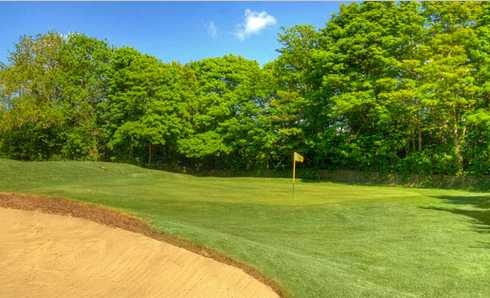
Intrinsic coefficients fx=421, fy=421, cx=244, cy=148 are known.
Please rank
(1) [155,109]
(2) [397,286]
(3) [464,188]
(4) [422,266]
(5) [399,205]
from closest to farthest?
(2) [397,286], (4) [422,266], (5) [399,205], (3) [464,188], (1) [155,109]

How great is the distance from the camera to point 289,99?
43.8 meters

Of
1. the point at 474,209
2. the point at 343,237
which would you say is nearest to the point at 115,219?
the point at 343,237

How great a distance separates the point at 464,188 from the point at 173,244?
29572 mm

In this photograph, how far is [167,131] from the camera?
45469mm

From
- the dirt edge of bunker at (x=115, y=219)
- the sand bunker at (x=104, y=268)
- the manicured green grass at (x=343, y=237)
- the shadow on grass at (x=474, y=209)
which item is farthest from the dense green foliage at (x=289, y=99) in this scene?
the sand bunker at (x=104, y=268)

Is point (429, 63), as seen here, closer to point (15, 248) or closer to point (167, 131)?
point (167, 131)

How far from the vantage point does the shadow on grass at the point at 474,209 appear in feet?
51.5

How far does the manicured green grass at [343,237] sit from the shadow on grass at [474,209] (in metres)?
0.04

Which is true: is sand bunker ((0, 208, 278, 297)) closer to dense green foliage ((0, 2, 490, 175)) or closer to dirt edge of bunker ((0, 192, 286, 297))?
dirt edge of bunker ((0, 192, 286, 297))

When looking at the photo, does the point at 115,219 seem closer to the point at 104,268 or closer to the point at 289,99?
the point at 104,268

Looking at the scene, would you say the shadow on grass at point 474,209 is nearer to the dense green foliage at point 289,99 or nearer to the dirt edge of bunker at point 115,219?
the dirt edge of bunker at point 115,219

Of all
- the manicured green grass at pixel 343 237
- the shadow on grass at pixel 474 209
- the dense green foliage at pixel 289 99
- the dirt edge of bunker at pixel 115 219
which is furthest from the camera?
the dense green foliage at pixel 289 99

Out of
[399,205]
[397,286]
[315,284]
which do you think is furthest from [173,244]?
[399,205]

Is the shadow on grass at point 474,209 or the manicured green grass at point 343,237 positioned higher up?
the shadow on grass at point 474,209
